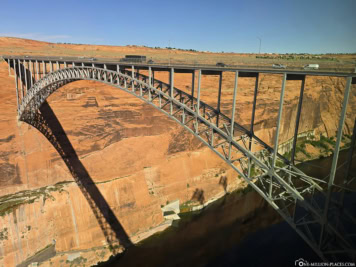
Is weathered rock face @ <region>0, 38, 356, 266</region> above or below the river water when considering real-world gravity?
A: above

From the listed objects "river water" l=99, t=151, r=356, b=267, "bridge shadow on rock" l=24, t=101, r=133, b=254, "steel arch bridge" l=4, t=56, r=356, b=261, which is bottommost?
"river water" l=99, t=151, r=356, b=267

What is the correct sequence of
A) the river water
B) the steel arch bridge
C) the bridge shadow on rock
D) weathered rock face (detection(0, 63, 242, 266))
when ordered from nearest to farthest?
the steel arch bridge
weathered rock face (detection(0, 63, 242, 266))
the river water
the bridge shadow on rock

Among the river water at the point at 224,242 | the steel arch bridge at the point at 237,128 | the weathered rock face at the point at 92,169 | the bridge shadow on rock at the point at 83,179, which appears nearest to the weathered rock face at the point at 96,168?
the weathered rock face at the point at 92,169

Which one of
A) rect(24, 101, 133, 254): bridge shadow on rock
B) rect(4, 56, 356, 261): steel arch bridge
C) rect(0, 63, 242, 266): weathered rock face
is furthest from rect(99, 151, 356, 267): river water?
rect(4, 56, 356, 261): steel arch bridge

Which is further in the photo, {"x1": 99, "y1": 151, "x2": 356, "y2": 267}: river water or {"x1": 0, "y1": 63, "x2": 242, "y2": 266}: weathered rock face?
{"x1": 99, "y1": 151, "x2": 356, "y2": 267}: river water

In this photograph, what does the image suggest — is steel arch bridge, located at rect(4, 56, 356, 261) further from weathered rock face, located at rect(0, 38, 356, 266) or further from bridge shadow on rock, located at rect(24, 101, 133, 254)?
weathered rock face, located at rect(0, 38, 356, 266)

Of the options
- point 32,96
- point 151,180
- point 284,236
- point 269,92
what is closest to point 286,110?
point 269,92

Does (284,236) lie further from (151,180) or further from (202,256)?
(151,180)
